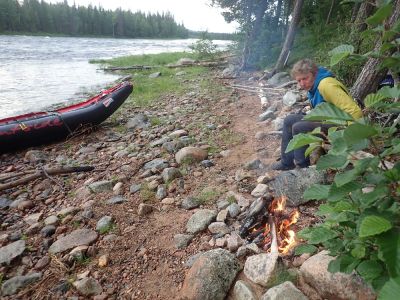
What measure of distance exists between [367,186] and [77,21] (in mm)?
92660

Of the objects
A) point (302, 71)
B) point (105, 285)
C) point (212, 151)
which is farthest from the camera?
point (212, 151)

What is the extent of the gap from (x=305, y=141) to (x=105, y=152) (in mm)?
5906

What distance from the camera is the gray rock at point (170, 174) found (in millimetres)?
4779

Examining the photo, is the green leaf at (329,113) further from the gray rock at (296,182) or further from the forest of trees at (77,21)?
the forest of trees at (77,21)

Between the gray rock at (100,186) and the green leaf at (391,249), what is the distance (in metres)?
4.27

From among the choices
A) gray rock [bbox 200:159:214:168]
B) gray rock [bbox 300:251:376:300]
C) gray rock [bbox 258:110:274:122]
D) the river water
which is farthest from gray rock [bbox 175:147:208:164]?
the river water

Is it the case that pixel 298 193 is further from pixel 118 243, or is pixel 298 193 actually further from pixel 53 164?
pixel 53 164

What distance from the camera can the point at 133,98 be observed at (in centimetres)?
1161

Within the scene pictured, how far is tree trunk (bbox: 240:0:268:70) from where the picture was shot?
15.3 metres

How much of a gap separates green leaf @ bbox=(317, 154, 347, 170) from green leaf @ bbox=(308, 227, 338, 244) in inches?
22.4

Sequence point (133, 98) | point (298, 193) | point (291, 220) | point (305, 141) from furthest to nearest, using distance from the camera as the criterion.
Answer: point (133, 98), point (298, 193), point (291, 220), point (305, 141)

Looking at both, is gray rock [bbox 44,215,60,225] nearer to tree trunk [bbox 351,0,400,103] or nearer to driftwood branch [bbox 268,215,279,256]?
driftwood branch [bbox 268,215,279,256]

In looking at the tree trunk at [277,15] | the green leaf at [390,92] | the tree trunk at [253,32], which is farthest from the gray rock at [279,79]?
the green leaf at [390,92]

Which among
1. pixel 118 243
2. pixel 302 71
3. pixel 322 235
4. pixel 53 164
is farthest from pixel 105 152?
pixel 322 235
